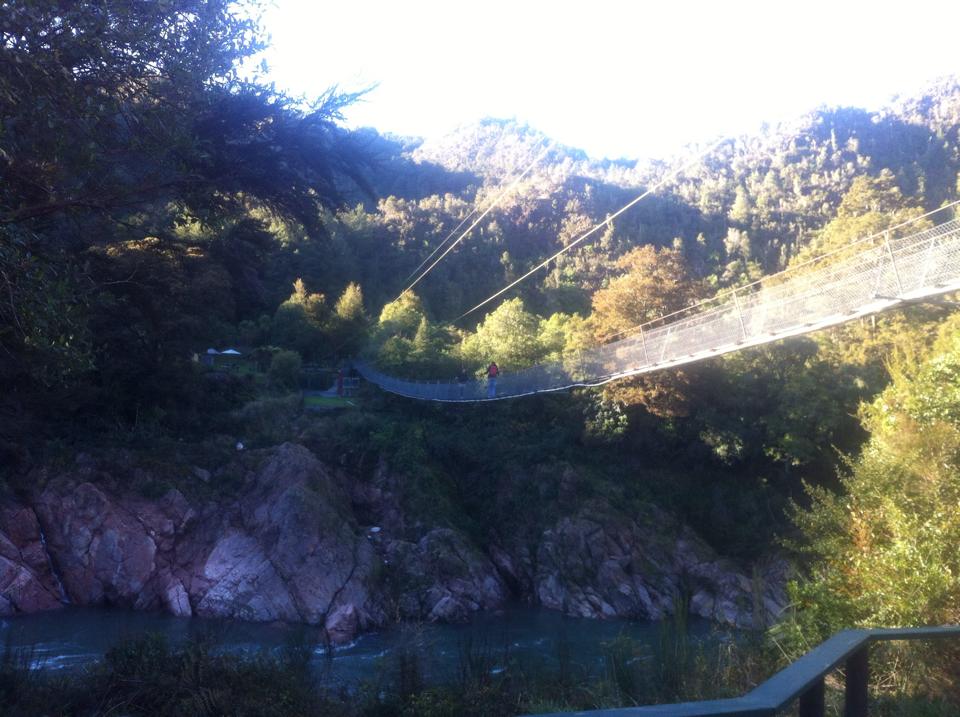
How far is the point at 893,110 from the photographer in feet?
127

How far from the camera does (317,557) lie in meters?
12.8

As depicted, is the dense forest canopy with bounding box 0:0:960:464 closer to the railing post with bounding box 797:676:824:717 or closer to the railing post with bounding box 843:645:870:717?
the railing post with bounding box 797:676:824:717

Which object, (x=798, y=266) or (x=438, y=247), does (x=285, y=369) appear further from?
(x=798, y=266)

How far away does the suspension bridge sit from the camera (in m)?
6.34

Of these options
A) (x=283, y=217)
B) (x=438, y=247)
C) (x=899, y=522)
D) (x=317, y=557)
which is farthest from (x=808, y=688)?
(x=438, y=247)

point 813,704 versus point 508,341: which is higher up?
point 508,341

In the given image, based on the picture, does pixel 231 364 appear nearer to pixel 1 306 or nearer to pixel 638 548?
pixel 638 548

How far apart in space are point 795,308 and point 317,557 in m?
8.50

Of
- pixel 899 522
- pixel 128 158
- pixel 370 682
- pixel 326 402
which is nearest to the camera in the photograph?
pixel 128 158

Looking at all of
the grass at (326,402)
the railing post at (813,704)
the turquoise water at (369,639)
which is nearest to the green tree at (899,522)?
the turquoise water at (369,639)

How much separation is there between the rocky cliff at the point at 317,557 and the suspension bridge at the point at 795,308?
3.34 meters

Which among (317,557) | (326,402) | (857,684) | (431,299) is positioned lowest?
(317,557)

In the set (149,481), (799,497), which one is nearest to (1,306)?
(149,481)

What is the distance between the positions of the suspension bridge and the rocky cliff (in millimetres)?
3339
